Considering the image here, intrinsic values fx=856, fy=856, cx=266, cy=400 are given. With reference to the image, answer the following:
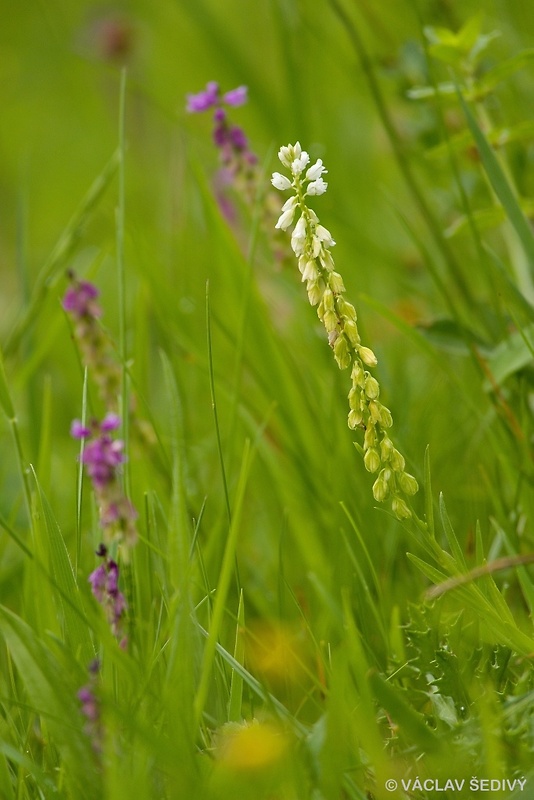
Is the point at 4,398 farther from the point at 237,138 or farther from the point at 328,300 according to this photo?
the point at 237,138

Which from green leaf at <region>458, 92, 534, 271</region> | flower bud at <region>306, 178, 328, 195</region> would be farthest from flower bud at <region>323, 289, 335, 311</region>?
green leaf at <region>458, 92, 534, 271</region>

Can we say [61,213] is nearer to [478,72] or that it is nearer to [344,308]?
[478,72]

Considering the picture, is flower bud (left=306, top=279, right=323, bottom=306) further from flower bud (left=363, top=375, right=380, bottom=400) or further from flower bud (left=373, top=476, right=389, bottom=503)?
flower bud (left=373, top=476, right=389, bottom=503)

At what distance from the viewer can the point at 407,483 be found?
100 cm

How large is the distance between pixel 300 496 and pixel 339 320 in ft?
2.21

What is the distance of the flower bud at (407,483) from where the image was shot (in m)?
0.99

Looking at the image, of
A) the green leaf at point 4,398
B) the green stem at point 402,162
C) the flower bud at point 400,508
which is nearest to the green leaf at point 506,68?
the green stem at point 402,162

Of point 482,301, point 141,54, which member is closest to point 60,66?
point 141,54

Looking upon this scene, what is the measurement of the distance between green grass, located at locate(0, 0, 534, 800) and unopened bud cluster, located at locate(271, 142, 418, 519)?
6cm

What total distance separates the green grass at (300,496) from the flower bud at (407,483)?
0.06ft

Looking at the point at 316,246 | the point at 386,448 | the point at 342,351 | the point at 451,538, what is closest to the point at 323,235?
the point at 316,246

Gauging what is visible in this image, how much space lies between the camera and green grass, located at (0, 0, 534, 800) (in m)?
0.92

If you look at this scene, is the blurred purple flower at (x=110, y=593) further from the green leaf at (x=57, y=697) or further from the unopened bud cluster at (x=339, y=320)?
the unopened bud cluster at (x=339, y=320)

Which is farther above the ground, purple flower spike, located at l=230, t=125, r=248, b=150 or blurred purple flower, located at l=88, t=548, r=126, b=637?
purple flower spike, located at l=230, t=125, r=248, b=150
